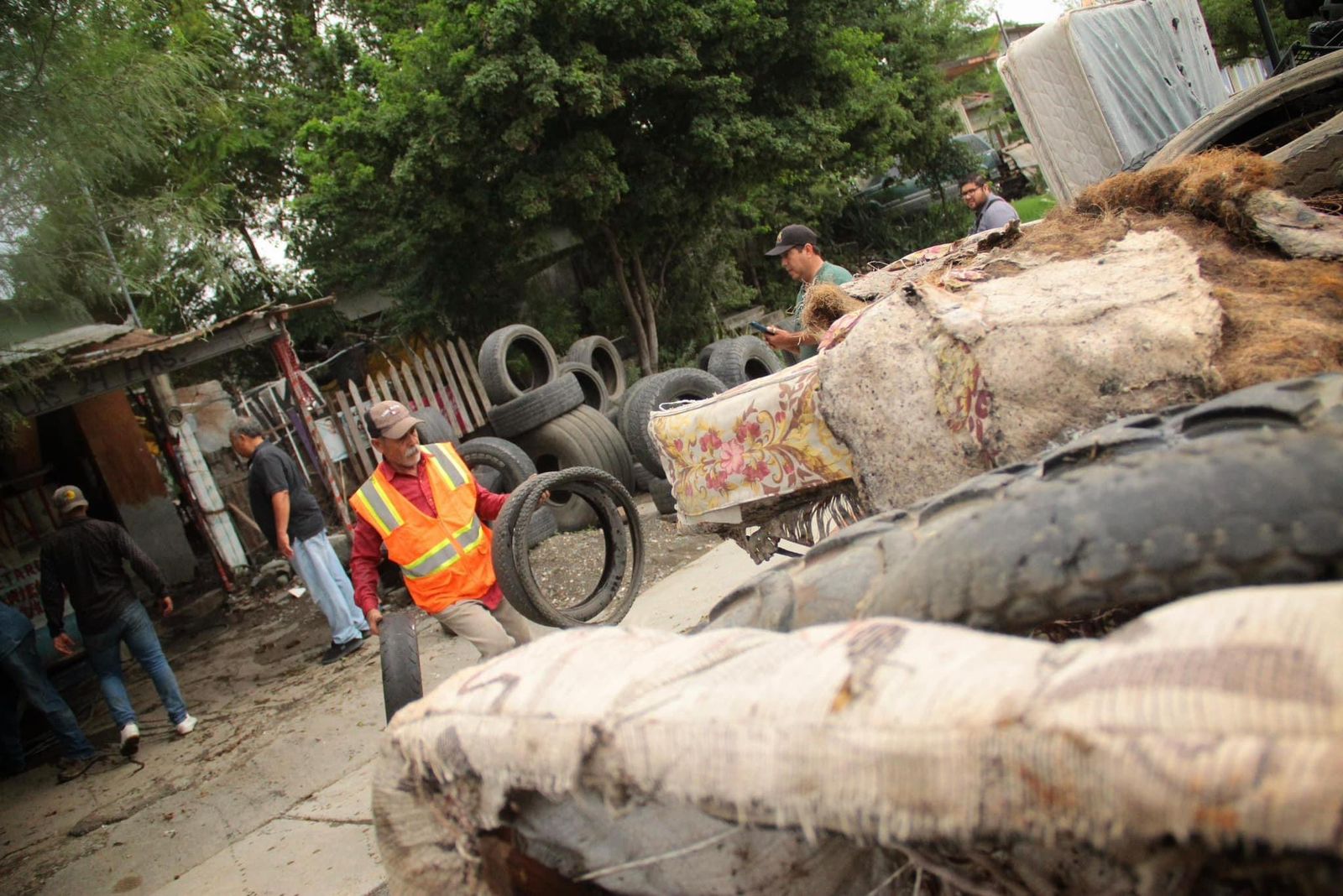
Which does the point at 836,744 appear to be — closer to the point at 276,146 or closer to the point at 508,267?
the point at 508,267

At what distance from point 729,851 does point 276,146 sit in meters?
16.7

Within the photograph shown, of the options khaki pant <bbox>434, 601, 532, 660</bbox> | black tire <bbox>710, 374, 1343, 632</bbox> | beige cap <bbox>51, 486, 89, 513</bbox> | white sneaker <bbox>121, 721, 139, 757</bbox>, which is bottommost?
white sneaker <bbox>121, 721, 139, 757</bbox>

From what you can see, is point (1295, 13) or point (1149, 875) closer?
point (1149, 875)

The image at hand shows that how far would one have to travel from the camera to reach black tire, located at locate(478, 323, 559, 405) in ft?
31.2

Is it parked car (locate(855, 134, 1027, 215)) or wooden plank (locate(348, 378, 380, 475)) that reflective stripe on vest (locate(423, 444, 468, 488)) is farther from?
parked car (locate(855, 134, 1027, 215))

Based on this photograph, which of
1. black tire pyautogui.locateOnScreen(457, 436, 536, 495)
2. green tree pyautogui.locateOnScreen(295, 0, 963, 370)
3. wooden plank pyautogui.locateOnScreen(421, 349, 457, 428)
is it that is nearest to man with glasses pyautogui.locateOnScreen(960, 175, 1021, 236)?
black tire pyautogui.locateOnScreen(457, 436, 536, 495)

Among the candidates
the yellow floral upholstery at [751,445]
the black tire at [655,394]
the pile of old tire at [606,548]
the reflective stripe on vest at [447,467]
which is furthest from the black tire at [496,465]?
the yellow floral upholstery at [751,445]

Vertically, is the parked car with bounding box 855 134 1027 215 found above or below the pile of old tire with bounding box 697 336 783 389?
above

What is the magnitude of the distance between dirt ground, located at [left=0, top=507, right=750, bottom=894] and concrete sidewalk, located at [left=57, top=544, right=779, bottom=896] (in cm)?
1

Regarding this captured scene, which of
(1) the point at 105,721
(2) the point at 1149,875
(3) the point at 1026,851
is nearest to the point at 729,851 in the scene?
(3) the point at 1026,851

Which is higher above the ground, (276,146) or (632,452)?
(276,146)

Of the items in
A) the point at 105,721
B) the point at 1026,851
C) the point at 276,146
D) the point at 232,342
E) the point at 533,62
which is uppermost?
the point at 276,146

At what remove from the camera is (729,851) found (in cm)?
147

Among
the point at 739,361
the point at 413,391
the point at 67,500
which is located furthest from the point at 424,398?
the point at 67,500
